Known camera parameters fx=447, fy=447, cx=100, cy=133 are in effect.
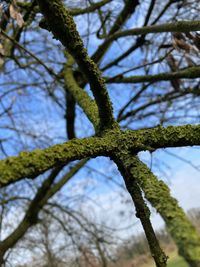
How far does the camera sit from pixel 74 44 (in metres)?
1.17

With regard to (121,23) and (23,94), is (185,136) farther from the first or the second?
(23,94)

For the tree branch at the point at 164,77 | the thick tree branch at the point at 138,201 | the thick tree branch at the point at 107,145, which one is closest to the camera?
the thick tree branch at the point at 107,145

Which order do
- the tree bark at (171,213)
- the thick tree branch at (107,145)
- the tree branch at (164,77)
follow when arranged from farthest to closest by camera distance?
the tree branch at (164,77) → the thick tree branch at (107,145) → the tree bark at (171,213)

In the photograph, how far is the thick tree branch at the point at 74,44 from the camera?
42.3 inches

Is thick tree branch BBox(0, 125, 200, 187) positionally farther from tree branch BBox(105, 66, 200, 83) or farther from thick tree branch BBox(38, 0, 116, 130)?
tree branch BBox(105, 66, 200, 83)

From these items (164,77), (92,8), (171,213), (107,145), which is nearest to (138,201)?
(107,145)

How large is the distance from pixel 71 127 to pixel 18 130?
0.99 metres

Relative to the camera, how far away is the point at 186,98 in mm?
5070

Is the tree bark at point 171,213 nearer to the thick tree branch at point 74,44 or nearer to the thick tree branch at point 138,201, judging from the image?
the thick tree branch at point 138,201

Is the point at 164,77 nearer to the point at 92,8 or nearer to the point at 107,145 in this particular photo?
the point at 92,8

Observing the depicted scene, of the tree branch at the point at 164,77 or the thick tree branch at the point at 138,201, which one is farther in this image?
the tree branch at the point at 164,77

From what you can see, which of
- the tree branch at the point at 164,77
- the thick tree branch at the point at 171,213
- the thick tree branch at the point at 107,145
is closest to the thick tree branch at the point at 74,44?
the thick tree branch at the point at 107,145

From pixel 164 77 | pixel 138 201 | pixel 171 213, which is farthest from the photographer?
pixel 164 77

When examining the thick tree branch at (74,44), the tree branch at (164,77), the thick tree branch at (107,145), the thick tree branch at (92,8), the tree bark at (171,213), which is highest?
the thick tree branch at (92,8)
